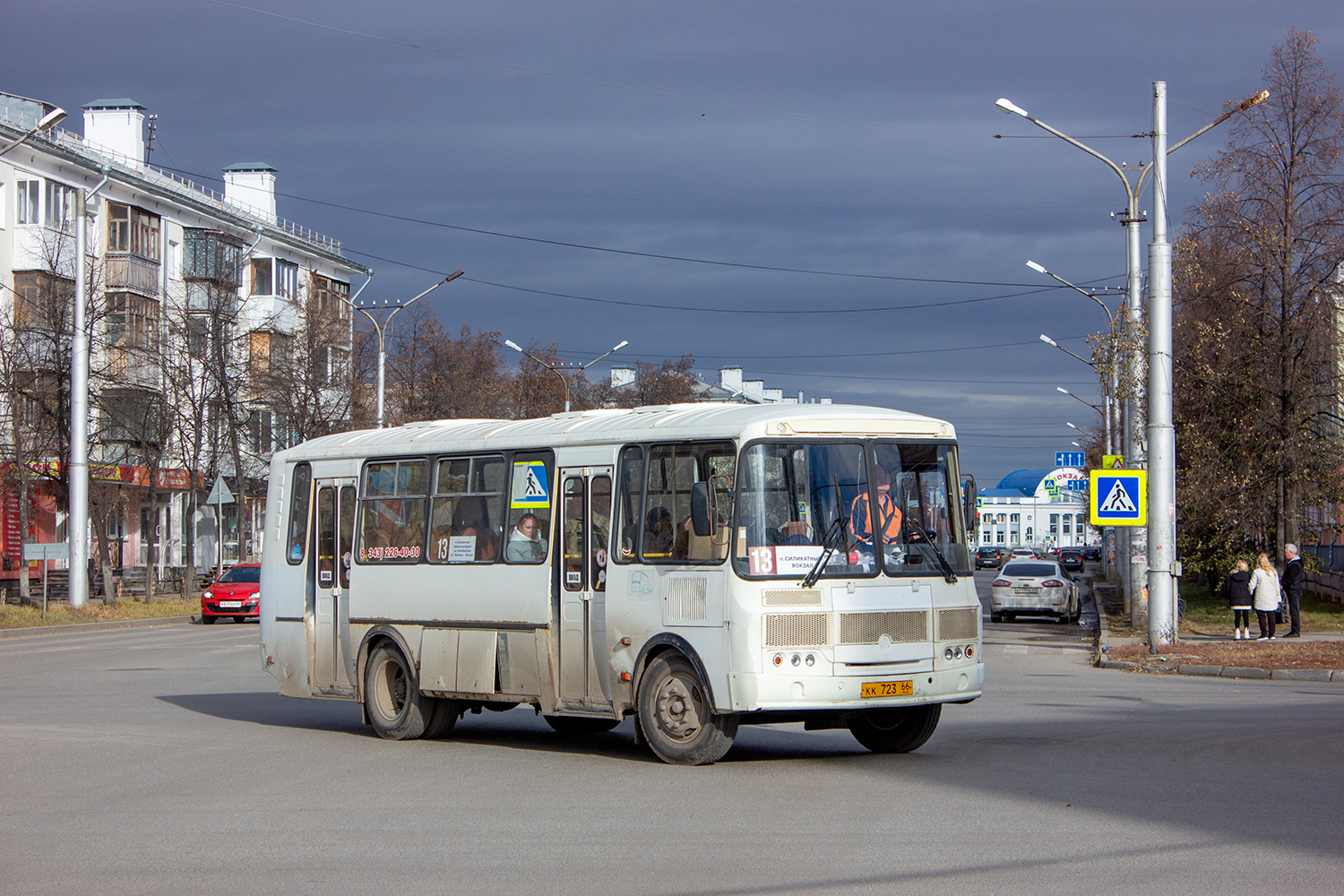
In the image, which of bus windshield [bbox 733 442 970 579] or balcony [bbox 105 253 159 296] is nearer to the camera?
bus windshield [bbox 733 442 970 579]

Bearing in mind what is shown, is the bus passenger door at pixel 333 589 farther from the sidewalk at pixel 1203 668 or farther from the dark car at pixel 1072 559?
the dark car at pixel 1072 559

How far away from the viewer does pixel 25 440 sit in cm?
3894

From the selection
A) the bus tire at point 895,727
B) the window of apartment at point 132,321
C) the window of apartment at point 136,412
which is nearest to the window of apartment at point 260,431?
the window of apartment at point 132,321

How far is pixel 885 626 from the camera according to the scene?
11047 millimetres

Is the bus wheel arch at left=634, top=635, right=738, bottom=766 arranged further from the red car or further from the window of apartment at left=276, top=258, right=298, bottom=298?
the window of apartment at left=276, top=258, right=298, bottom=298

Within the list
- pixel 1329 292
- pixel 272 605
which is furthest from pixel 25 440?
pixel 1329 292

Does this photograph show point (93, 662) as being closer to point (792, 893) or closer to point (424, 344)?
point (792, 893)

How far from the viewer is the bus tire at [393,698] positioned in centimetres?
1363

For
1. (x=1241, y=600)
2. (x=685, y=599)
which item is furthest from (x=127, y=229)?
(x=685, y=599)

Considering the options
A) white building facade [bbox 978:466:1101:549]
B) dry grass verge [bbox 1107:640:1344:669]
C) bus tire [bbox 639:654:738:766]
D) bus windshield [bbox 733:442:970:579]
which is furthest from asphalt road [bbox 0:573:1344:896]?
white building facade [bbox 978:466:1101:549]

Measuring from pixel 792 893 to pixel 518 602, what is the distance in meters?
6.18

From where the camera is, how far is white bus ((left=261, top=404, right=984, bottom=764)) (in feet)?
35.6

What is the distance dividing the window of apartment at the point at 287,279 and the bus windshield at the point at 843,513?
5064cm

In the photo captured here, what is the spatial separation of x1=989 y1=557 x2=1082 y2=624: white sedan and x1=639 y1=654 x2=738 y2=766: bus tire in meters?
25.7
